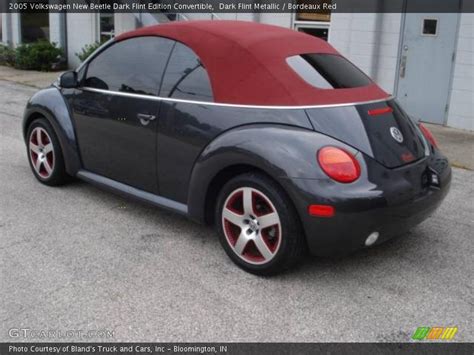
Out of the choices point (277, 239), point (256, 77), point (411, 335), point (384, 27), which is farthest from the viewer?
point (384, 27)

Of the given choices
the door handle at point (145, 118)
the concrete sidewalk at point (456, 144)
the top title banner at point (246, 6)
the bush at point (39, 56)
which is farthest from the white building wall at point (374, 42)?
the bush at point (39, 56)

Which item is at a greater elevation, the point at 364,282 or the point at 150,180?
the point at 150,180

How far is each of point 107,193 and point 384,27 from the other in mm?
6055

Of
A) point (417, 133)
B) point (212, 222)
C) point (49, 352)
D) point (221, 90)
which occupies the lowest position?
point (49, 352)

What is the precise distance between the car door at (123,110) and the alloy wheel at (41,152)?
0.52m

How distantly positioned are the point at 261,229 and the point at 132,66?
1.85 meters

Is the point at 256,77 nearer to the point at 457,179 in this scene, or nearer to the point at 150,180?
the point at 150,180

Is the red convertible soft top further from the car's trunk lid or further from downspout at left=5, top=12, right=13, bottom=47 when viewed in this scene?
downspout at left=5, top=12, right=13, bottom=47

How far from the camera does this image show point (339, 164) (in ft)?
11.4

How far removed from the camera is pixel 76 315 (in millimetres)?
3279

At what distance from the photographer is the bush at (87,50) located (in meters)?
13.9

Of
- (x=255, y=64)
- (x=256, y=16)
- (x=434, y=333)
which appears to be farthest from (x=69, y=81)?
(x=256, y=16)

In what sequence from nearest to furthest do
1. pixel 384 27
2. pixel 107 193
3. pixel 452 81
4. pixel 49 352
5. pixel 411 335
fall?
1. pixel 49 352
2. pixel 411 335
3. pixel 107 193
4. pixel 452 81
5. pixel 384 27

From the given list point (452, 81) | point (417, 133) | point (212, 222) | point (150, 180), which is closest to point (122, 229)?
point (150, 180)
